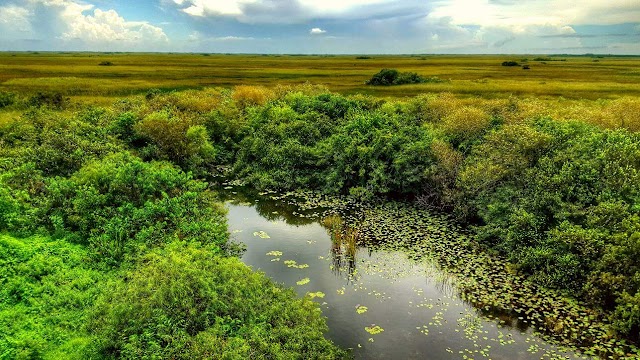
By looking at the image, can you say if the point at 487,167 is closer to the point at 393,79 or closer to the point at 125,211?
the point at 125,211

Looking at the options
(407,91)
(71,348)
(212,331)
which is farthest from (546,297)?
(407,91)

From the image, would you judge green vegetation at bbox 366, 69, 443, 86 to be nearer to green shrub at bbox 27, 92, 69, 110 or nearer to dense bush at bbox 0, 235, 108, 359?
green shrub at bbox 27, 92, 69, 110

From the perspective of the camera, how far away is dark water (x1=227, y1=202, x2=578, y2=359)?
1014 centimetres

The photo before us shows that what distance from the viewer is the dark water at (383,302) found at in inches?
399

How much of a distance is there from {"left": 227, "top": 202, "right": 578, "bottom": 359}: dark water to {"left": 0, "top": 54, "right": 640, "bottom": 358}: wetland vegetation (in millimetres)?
331

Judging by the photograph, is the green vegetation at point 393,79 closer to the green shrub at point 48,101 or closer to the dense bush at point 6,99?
the green shrub at point 48,101

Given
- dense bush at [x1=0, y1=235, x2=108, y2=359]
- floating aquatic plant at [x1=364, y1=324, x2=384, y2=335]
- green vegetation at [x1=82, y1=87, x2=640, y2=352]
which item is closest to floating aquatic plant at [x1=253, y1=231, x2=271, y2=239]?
green vegetation at [x1=82, y1=87, x2=640, y2=352]

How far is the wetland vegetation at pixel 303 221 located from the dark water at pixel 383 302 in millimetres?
331

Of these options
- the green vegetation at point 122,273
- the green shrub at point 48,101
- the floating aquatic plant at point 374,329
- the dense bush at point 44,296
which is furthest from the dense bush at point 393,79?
the dense bush at point 44,296

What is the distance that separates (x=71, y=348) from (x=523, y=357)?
9818mm

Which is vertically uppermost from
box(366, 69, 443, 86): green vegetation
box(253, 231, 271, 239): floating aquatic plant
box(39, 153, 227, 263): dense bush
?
box(366, 69, 443, 86): green vegetation

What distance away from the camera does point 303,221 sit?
1791 cm

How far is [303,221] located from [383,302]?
6.68m

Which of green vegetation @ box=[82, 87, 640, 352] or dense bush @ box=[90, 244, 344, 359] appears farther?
green vegetation @ box=[82, 87, 640, 352]
